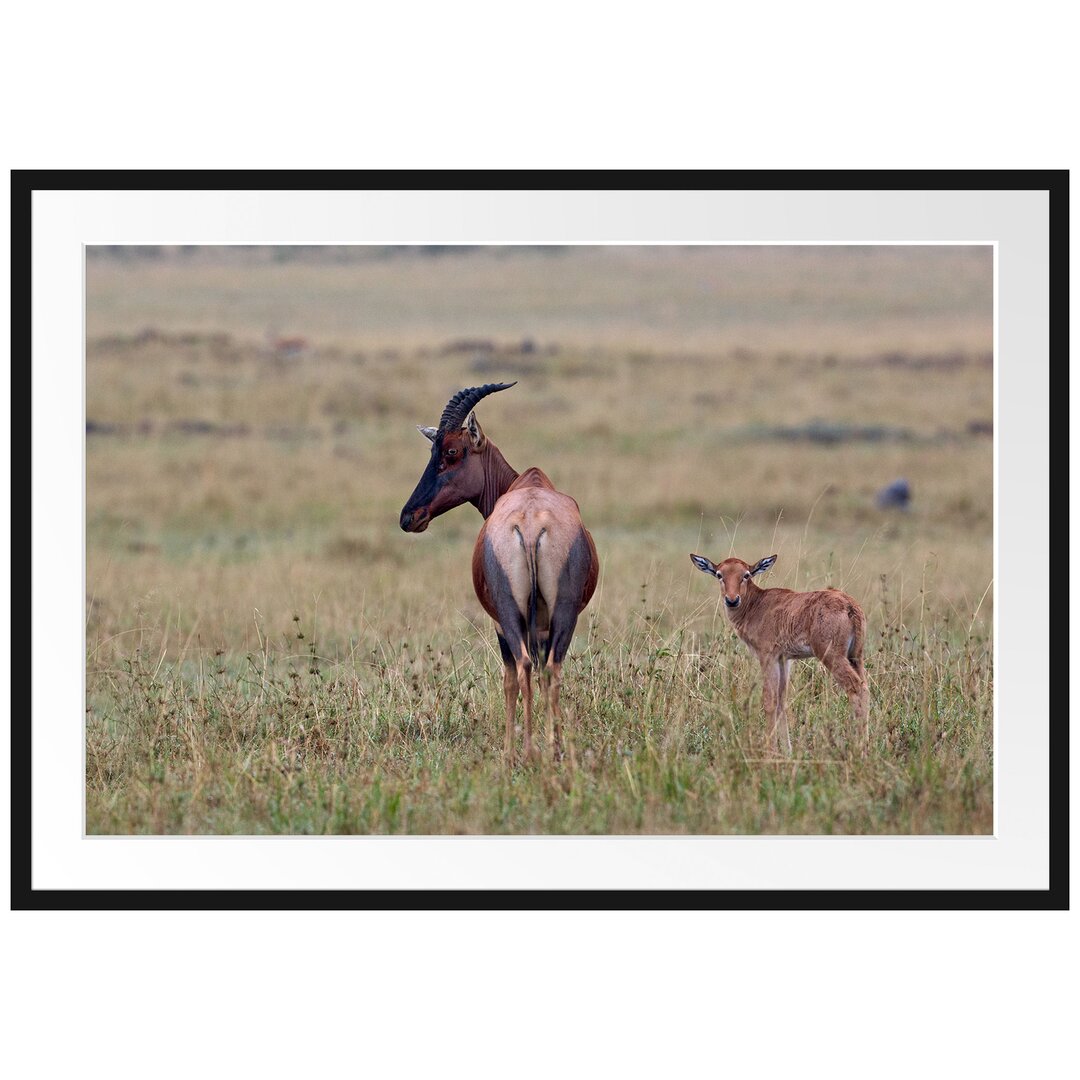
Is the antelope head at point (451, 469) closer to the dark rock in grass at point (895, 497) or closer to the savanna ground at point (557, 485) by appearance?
the savanna ground at point (557, 485)

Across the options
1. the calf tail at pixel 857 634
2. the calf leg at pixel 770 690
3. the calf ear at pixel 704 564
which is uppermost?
the calf ear at pixel 704 564

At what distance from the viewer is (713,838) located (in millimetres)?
7840

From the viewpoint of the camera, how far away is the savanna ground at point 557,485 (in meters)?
8.63

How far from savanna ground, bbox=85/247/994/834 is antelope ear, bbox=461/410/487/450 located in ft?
4.55

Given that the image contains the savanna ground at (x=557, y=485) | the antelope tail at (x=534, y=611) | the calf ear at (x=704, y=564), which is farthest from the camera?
the calf ear at (x=704, y=564)

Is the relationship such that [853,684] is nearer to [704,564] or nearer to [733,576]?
[733,576]

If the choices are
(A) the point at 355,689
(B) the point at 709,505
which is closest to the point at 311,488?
(B) the point at 709,505

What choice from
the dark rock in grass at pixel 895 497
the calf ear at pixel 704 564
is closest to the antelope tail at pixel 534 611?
the calf ear at pixel 704 564

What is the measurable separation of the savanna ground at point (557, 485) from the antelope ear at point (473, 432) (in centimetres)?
139

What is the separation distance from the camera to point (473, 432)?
9836 millimetres

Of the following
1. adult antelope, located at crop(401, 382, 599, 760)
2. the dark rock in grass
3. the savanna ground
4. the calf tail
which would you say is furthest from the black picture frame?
the dark rock in grass

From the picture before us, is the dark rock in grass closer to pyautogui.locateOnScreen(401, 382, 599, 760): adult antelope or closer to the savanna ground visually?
the savanna ground

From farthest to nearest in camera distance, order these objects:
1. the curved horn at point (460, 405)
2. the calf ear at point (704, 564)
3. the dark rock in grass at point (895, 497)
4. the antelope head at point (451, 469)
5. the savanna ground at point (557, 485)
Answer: the dark rock in grass at point (895, 497), the antelope head at point (451, 469), the curved horn at point (460, 405), the calf ear at point (704, 564), the savanna ground at point (557, 485)
